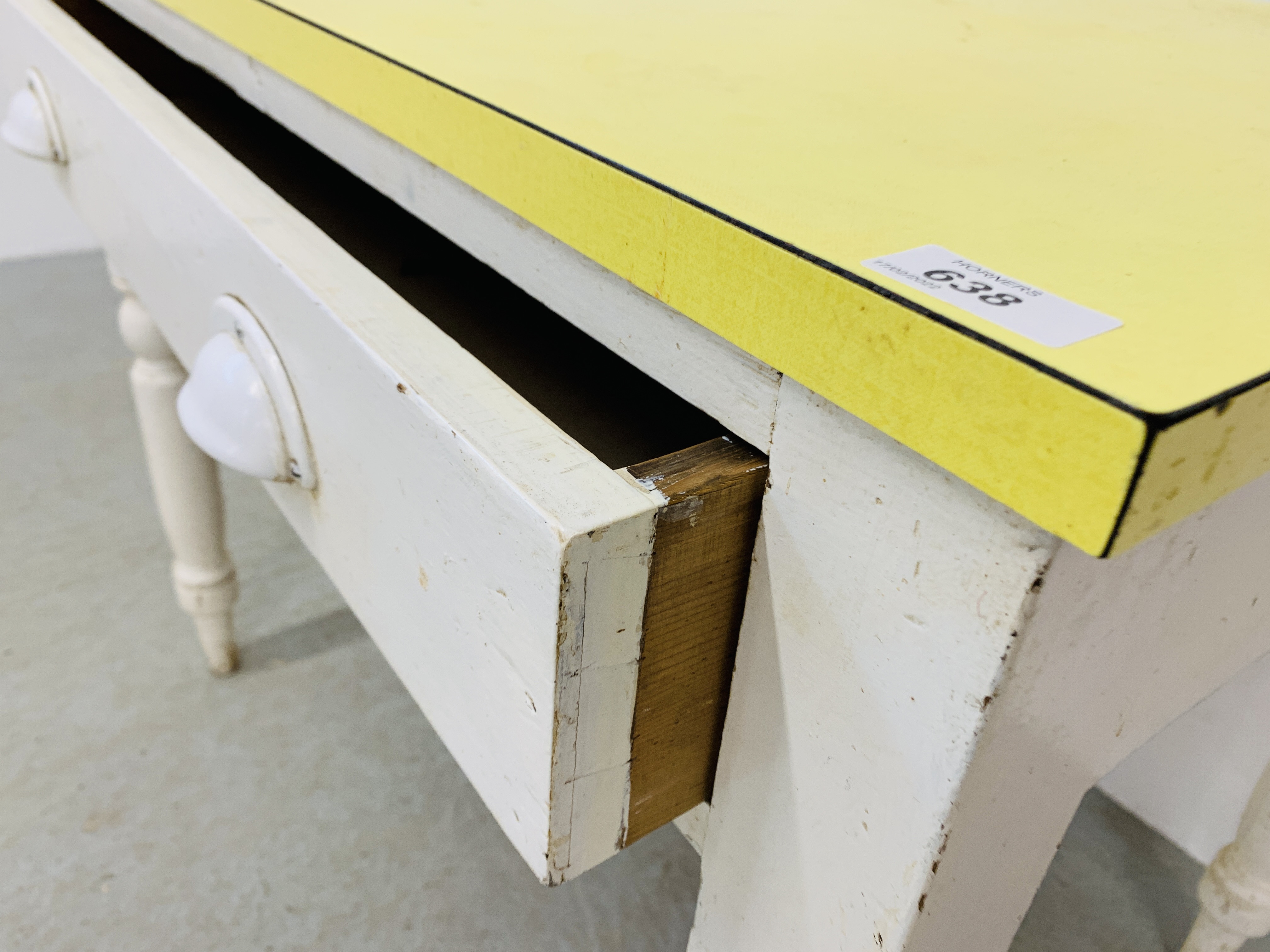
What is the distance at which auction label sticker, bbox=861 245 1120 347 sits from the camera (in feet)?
0.49

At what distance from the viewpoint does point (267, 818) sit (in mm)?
692

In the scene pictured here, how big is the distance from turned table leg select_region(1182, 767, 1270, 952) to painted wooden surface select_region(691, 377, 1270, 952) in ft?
0.99

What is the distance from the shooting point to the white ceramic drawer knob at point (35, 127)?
1.84 feet

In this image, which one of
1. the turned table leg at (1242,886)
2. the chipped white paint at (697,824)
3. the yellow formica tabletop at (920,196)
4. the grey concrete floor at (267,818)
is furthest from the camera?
the grey concrete floor at (267,818)

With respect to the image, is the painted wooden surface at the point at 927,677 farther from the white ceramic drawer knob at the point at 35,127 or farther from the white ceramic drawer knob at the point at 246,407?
the white ceramic drawer knob at the point at 35,127

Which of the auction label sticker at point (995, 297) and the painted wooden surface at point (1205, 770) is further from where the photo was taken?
the painted wooden surface at point (1205, 770)

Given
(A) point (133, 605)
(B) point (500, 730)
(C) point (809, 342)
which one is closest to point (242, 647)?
(A) point (133, 605)

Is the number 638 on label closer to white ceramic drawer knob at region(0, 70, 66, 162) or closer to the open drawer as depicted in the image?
the open drawer

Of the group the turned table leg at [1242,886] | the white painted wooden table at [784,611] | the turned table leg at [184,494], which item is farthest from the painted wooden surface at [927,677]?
the turned table leg at [184,494]

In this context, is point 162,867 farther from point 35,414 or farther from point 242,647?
point 35,414

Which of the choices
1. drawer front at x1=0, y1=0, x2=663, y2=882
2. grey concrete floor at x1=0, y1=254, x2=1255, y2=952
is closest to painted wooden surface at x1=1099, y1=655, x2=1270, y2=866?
grey concrete floor at x1=0, y1=254, x2=1255, y2=952

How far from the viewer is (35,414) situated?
1158mm

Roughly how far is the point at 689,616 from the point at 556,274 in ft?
0.37

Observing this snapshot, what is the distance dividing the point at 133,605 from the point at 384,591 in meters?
0.72
